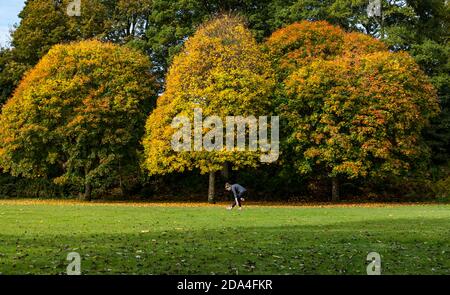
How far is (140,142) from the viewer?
144 ft

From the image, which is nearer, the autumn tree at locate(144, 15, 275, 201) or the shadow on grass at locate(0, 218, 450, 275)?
the shadow on grass at locate(0, 218, 450, 275)

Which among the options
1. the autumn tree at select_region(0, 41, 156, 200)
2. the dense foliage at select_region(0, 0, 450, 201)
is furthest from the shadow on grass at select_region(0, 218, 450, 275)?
the autumn tree at select_region(0, 41, 156, 200)

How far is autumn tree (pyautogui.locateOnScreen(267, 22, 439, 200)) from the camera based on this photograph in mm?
40812

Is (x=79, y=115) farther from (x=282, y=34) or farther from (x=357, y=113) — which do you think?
(x=357, y=113)

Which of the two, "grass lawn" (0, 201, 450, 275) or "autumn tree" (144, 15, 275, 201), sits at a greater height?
"autumn tree" (144, 15, 275, 201)

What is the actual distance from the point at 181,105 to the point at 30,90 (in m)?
11.9

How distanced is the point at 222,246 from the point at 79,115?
30305 millimetres

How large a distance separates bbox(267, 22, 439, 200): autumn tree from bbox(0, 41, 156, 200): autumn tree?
11.5 metres

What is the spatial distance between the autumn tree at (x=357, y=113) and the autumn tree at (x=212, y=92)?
2737mm

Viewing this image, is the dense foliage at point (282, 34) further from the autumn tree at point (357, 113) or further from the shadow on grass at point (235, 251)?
the shadow on grass at point (235, 251)

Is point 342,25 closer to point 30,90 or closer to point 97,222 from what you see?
point 30,90

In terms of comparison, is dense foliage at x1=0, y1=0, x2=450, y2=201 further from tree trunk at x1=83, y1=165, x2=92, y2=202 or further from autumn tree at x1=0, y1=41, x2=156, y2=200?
autumn tree at x1=0, y1=41, x2=156, y2=200

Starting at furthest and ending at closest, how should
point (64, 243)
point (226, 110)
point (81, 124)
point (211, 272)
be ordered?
point (81, 124)
point (226, 110)
point (64, 243)
point (211, 272)

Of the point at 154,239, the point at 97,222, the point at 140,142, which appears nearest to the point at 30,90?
the point at 140,142
